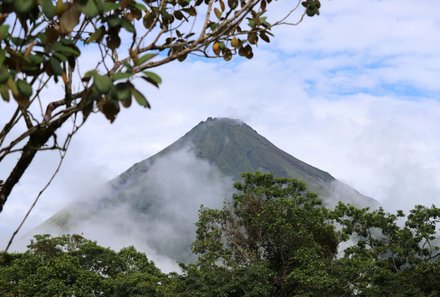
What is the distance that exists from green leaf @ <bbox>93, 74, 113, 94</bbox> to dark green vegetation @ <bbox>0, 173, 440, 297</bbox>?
24525 mm

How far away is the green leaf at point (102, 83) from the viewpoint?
6.63 feet

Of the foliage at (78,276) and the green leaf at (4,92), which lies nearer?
the green leaf at (4,92)

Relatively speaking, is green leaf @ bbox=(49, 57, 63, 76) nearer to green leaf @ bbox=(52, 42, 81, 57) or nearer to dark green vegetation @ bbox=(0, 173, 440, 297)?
green leaf @ bbox=(52, 42, 81, 57)

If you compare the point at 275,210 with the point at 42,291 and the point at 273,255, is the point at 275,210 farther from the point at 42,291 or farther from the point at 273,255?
the point at 42,291

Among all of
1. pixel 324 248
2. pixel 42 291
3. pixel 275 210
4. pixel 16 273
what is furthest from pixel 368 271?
pixel 16 273

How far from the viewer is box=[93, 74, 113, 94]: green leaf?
79.5 inches

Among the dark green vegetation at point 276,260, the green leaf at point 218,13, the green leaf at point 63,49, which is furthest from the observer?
the dark green vegetation at point 276,260

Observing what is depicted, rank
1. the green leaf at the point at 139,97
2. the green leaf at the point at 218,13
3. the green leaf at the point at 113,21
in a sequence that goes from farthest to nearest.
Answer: the green leaf at the point at 218,13 < the green leaf at the point at 113,21 < the green leaf at the point at 139,97

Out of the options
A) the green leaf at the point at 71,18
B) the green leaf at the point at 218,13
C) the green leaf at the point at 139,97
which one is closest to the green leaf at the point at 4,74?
the green leaf at the point at 71,18

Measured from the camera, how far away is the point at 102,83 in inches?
79.8

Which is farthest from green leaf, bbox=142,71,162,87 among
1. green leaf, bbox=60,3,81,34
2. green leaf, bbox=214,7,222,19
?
green leaf, bbox=214,7,222,19

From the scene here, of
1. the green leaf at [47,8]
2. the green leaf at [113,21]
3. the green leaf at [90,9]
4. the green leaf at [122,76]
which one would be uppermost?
the green leaf at [113,21]

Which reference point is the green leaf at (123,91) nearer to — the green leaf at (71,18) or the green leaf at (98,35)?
the green leaf at (71,18)

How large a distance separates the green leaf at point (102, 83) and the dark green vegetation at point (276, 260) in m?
24.5
